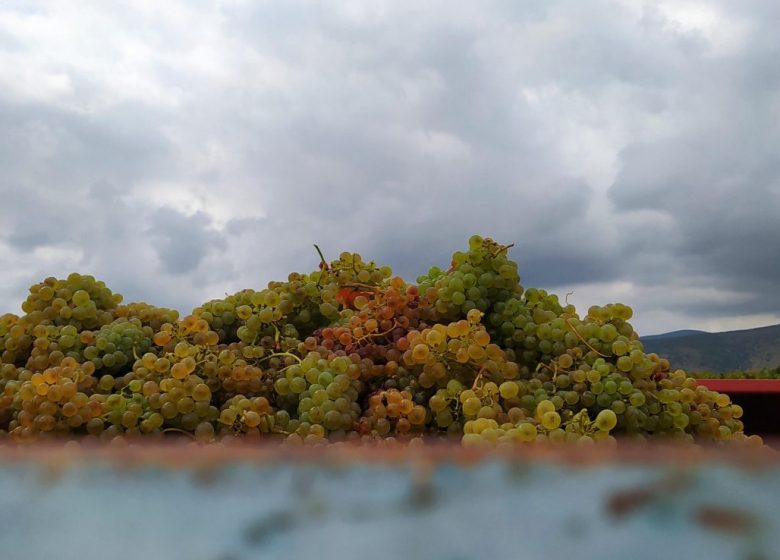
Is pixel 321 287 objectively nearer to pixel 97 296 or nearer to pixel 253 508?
pixel 97 296

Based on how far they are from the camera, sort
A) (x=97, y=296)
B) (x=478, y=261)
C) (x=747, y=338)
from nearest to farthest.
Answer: (x=478, y=261) < (x=97, y=296) < (x=747, y=338)

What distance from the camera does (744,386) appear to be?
1.54 metres

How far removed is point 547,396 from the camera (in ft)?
2.79

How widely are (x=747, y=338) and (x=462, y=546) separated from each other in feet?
82.4

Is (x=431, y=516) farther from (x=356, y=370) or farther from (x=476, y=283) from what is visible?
(x=476, y=283)

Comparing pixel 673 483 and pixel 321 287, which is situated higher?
pixel 321 287

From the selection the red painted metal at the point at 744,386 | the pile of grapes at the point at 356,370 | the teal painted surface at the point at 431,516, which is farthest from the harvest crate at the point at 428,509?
the red painted metal at the point at 744,386

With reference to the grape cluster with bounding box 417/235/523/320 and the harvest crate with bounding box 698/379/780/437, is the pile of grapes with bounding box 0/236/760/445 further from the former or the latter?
the harvest crate with bounding box 698/379/780/437

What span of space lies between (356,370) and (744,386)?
41.9 inches

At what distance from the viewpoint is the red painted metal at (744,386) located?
1.50m

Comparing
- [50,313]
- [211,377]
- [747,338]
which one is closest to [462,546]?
[211,377]

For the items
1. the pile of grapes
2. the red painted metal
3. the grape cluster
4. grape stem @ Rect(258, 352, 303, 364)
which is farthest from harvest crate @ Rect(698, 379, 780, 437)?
grape stem @ Rect(258, 352, 303, 364)

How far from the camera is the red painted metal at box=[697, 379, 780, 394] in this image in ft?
4.91

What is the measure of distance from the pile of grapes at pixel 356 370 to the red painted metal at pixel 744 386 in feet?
1.86
